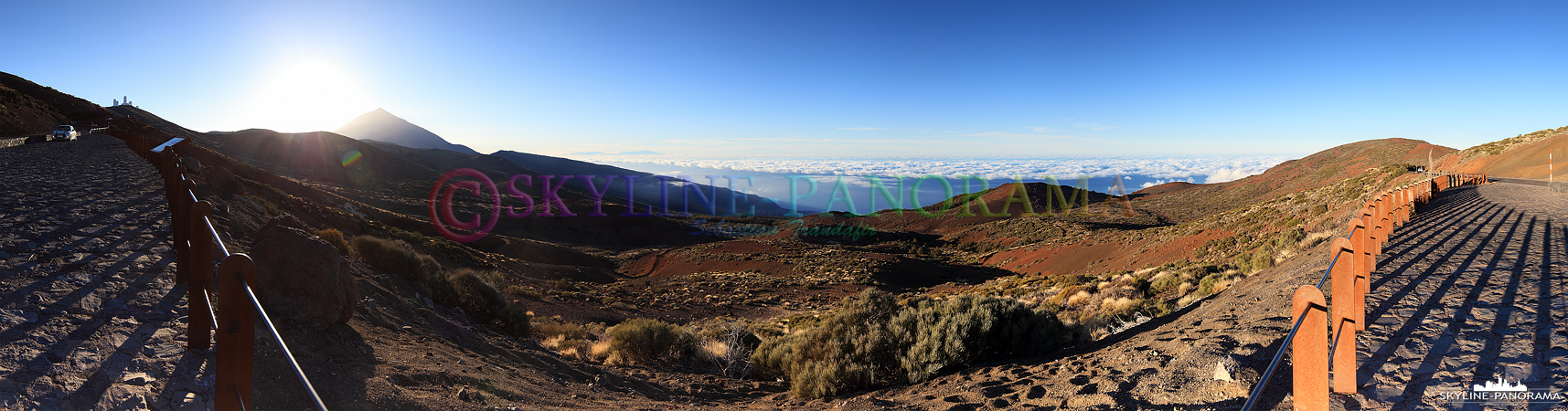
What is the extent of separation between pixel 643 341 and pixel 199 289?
556 centimetres

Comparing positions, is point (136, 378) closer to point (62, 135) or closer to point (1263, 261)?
point (1263, 261)

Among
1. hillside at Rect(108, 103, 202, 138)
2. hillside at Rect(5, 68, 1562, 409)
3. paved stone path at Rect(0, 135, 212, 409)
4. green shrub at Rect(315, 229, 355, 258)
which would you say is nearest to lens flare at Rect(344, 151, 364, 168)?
hillside at Rect(108, 103, 202, 138)

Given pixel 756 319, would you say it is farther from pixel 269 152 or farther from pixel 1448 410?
pixel 269 152

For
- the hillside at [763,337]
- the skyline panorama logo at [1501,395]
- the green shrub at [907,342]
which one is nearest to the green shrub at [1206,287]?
the hillside at [763,337]

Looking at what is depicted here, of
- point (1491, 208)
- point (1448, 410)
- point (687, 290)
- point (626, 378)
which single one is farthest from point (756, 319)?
point (1491, 208)

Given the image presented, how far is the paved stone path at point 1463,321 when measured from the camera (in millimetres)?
3730

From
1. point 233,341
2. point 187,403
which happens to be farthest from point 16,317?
point 233,341

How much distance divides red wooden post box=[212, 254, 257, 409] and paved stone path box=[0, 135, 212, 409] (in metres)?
1.13

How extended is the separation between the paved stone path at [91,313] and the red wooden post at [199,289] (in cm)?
10

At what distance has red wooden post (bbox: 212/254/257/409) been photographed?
2268mm

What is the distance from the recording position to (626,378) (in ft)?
23.9

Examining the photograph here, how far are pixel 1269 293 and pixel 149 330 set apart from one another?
10.9 m

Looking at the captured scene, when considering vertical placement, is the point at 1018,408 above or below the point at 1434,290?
below

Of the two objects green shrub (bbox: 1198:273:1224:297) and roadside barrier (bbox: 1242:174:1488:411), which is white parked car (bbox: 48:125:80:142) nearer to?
roadside barrier (bbox: 1242:174:1488:411)
